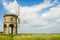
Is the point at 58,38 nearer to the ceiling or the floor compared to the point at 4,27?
nearer to the floor

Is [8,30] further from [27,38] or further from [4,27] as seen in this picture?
[27,38]

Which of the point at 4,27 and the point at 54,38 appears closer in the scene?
the point at 54,38

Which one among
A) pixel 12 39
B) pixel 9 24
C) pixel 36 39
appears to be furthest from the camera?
pixel 9 24

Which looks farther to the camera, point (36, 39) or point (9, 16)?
point (9, 16)

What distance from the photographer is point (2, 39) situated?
2072 centimetres

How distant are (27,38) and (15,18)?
1733 centimetres

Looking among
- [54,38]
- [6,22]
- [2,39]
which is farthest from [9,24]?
[54,38]

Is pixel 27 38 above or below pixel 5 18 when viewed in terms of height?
below

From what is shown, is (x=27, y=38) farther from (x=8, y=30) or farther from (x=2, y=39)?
(x=8, y=30)

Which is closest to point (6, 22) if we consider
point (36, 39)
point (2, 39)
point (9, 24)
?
point (9, 24)

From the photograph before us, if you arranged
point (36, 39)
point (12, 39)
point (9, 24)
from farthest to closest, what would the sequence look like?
point (9, 24)
point (12, 39)
point (36, 39)

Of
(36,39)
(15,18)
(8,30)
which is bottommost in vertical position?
(36,39)

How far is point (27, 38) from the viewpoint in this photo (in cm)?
1973

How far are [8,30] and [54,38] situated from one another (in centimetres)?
1789
